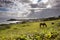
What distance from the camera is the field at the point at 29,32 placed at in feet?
18.5

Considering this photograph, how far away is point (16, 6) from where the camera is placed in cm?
626

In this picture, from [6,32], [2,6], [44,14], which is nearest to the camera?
[6,32]

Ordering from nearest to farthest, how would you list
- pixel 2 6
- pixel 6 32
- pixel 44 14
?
1. pixel 6 32
2. pixel 2 6
3. pixel 44 14

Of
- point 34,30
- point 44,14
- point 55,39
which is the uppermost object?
point 44,14

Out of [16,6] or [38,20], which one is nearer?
[16,6]

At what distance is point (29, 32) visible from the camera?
605 centimetres

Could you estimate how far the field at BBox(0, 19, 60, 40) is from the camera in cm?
565

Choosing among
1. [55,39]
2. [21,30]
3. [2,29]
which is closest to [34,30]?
[21,30]

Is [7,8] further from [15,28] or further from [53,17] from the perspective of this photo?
[53,17]

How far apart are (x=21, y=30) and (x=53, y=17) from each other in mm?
1864

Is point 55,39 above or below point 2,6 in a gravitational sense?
below

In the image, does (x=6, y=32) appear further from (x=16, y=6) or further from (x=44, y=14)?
(x=44, y=14)

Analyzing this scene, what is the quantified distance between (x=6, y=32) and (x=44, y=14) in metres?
2.11

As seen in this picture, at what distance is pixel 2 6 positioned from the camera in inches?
241
